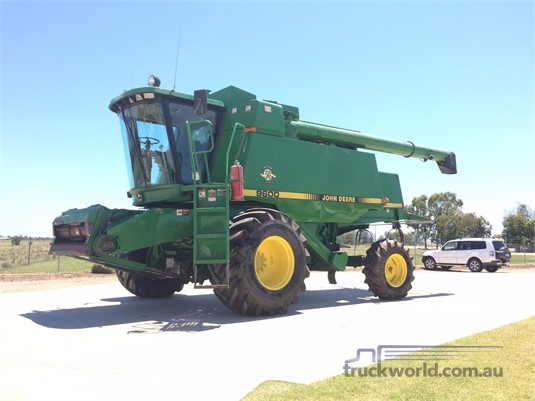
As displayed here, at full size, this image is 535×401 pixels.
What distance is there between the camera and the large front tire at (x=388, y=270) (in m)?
10.6

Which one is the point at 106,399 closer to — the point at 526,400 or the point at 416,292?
the point at 526,400

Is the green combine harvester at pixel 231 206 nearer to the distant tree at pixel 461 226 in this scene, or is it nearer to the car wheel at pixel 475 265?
the car wheel at pixel 475 265

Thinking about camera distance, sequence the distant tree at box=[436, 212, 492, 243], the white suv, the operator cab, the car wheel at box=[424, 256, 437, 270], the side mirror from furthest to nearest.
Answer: the distant tree at box=[436, 212, 492, 243], the car wheel at box=[424, 256, 437, 270], the white suv, the operator cab, the side mirror

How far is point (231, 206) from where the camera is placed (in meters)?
9.14

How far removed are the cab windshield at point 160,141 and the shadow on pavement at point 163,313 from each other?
2486 millimetres

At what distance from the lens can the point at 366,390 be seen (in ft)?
12.9

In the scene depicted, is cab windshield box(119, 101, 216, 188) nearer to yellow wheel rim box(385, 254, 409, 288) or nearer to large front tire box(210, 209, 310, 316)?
large front tire box(210, 209, 310, 316)

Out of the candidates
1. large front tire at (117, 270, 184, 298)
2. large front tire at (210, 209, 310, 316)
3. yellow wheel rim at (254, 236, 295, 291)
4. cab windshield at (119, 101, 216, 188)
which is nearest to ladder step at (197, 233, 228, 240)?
large front tire at (210, 209, 310, 316)

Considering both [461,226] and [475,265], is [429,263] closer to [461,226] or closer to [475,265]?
[475,265]

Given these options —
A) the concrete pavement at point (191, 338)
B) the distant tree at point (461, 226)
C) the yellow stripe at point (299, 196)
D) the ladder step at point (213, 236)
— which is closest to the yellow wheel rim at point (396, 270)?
the concrete pavement at point (191, 338)

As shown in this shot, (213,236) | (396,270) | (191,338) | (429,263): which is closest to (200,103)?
(213,236)

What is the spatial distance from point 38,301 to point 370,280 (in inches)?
296

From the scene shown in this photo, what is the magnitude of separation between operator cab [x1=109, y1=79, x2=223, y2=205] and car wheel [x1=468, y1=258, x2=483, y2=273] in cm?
1992

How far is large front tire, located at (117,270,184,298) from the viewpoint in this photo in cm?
1078
